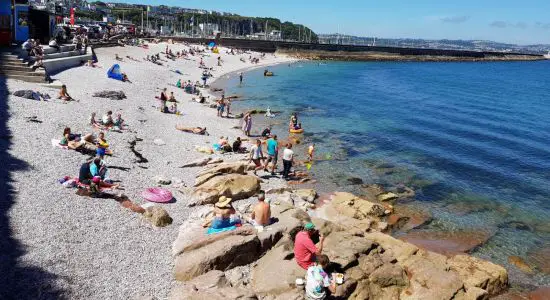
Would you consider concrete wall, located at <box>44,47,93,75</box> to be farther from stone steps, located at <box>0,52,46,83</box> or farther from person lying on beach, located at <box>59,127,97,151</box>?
person lying on beach, located at <box>59,127,97,151</box>

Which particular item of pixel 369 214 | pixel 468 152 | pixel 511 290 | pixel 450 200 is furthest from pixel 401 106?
pixel 511 290

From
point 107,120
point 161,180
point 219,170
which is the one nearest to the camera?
point 161,180

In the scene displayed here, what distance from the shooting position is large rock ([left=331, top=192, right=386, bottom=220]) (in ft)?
60.0

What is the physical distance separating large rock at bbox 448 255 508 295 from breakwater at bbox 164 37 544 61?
97.1 m

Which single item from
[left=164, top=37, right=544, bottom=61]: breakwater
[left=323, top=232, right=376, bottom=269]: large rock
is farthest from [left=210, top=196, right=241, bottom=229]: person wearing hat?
[left=164, top=37, right=544, bottom=61]: breakwater

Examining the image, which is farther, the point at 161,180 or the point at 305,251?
the point at 161,180

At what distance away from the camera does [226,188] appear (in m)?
17.6

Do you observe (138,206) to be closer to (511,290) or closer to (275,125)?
(511,290)

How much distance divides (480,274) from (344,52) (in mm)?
137755

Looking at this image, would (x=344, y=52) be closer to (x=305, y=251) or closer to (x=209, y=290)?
(x=305, y=251)

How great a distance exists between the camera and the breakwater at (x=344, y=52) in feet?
411

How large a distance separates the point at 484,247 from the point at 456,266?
11.9ft

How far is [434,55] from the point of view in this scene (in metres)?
167

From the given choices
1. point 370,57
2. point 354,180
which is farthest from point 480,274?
point 370,57
